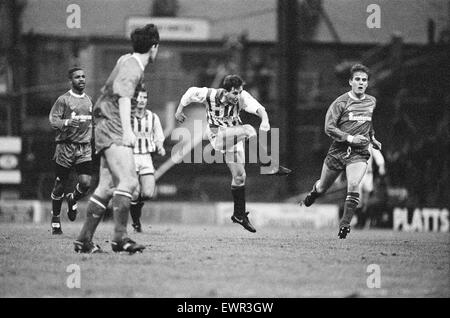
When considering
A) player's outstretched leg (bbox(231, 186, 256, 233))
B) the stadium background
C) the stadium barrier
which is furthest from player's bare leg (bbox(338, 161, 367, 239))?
A: the stadium barrier

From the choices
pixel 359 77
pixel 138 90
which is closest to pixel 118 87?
pixel 138 90

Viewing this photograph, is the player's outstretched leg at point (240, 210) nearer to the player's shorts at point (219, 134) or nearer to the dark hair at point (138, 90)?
the player's shorts at point (219, 134)

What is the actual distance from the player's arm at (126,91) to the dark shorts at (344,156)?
4.26 metres

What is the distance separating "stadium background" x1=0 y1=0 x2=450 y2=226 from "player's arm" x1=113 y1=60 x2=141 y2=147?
37.0 ft

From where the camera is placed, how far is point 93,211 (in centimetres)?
960

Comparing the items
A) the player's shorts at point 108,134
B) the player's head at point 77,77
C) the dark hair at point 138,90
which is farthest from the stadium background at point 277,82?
the player's shorts at point 108,134

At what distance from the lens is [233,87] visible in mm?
12633

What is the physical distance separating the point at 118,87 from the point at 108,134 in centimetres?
50

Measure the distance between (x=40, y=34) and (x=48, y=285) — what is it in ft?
42.6

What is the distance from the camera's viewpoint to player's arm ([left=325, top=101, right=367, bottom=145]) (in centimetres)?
1253

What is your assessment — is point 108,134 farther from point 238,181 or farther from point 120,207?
point 238,181

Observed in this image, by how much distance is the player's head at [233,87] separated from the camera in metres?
12.6

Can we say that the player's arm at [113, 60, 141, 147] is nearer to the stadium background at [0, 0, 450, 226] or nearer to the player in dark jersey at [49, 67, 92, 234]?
the player in dark jersey at [49, 67, 92, 234]

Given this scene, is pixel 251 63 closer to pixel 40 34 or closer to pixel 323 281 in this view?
pixel 40 34
